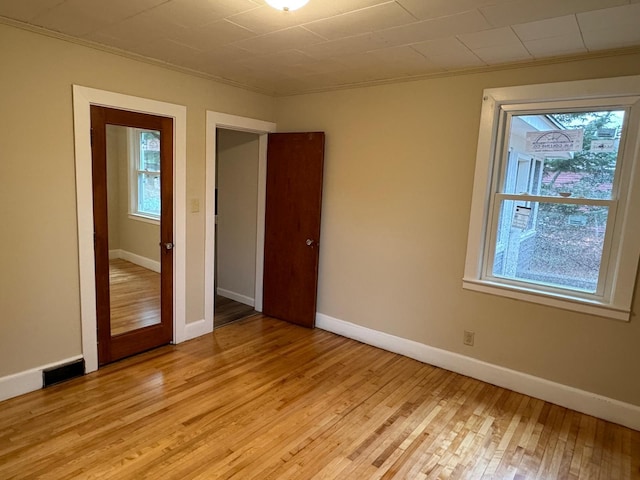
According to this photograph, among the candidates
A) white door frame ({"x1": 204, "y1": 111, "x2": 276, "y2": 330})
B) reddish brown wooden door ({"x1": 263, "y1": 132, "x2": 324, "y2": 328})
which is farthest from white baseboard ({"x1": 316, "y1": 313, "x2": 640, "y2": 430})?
white door frame ({"x1": 204, "y1": 111, "x2": 276, "y2": 330})

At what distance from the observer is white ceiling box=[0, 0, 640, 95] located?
2006 mm

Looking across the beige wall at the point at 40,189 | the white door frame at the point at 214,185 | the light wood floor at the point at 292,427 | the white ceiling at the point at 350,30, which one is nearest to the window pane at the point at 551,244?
the light wood floor at the point at 292,427

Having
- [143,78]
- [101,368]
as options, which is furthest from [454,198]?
[101,368]

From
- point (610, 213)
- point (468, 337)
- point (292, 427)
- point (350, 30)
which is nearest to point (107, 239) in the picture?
point (292, 427)

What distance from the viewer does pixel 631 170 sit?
2.52 meters

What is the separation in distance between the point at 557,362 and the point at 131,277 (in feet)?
11.4

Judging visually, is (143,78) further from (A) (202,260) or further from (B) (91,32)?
(A) (202,260)

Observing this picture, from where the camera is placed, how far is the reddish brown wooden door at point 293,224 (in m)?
3.95

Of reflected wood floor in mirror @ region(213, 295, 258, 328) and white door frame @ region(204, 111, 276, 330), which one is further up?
white door frame @ region(204, 111, 276, 330)

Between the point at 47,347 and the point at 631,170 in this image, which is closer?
the point at 631,170

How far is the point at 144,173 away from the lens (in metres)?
3.25

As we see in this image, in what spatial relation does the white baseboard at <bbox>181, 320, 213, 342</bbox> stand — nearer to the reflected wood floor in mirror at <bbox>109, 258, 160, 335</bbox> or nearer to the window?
the reflected wood floor in mirror at <bbox>109, 258, 160, 335</bbox>

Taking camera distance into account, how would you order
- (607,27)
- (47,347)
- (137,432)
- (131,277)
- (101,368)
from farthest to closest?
(131,277), (101,368), (47,347), (137,432), (607,27)

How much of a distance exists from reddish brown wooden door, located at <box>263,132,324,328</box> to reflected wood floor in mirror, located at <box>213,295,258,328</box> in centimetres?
35
